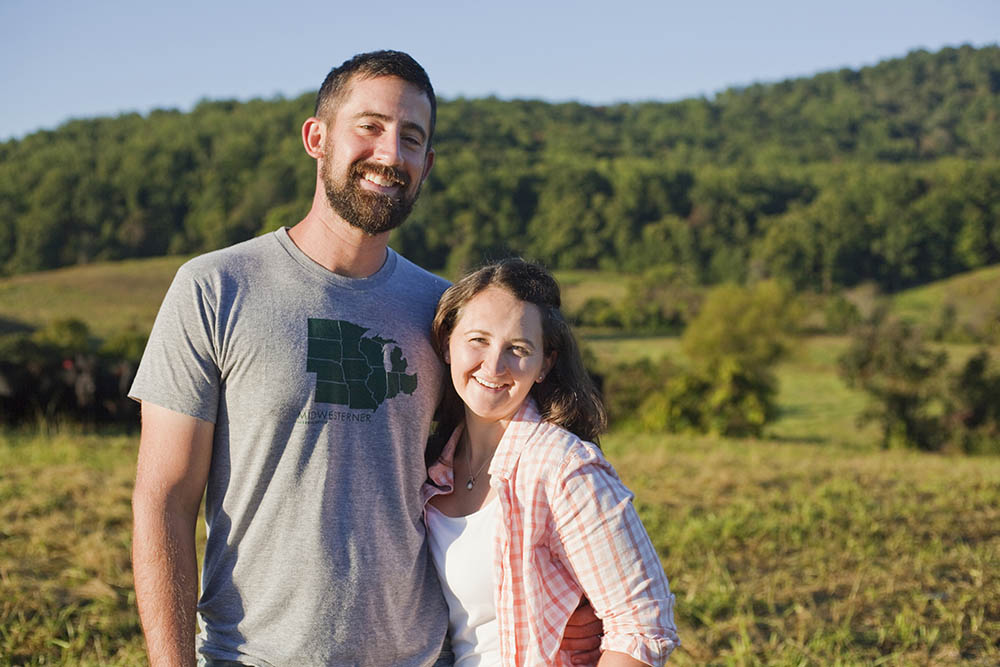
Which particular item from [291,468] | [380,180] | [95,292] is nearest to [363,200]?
[380,180]

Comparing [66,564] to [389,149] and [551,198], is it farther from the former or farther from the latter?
[551,198]

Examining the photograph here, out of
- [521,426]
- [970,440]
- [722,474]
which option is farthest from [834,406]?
[521,426]

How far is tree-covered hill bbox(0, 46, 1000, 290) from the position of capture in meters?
56.5

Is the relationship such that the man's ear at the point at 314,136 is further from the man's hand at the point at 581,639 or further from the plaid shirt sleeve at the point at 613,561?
the man's hand at the point at 581,639

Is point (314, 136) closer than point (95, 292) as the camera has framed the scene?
Yes

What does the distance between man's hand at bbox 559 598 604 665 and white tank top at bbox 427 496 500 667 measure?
17 cm

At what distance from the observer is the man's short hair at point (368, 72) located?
2.18 meters

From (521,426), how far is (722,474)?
6.24 metres

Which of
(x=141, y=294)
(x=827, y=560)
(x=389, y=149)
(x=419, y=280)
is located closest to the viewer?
(x=389, y=149)

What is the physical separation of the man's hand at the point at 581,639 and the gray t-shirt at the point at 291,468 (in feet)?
1.19

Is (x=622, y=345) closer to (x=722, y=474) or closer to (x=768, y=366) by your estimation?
(x=768, y=366)

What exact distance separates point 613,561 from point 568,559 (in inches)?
4.6

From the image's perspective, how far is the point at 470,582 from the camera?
6.73 ft

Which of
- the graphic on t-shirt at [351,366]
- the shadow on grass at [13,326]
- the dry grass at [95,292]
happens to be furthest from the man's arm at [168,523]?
the dry grass at [95,292]
